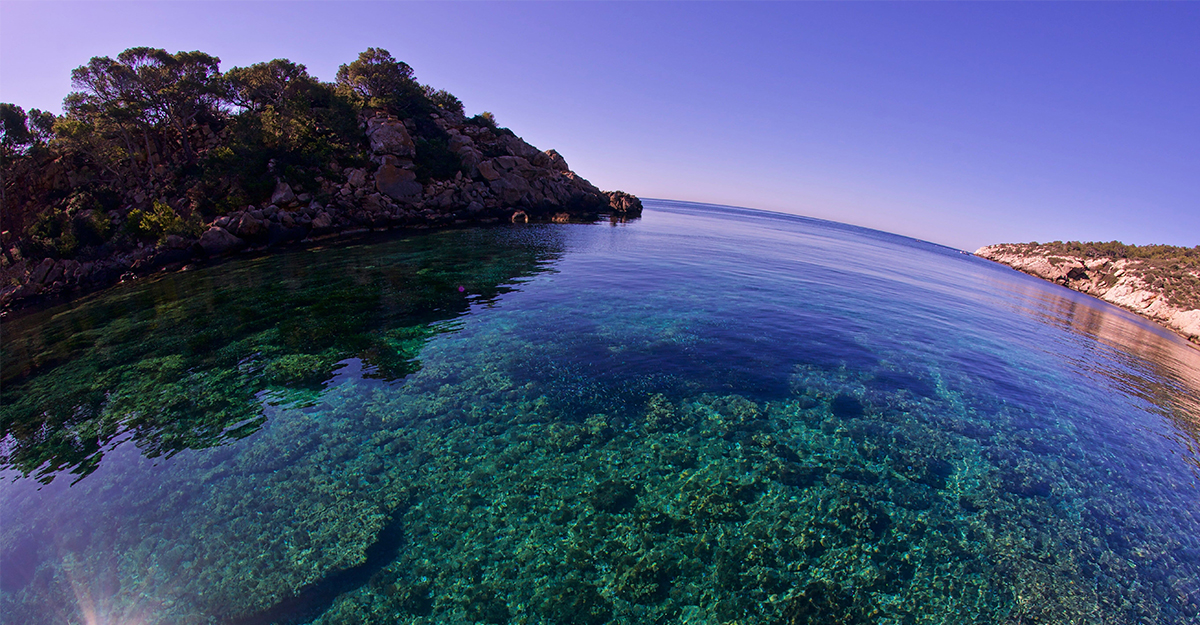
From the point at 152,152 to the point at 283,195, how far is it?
55.2ft

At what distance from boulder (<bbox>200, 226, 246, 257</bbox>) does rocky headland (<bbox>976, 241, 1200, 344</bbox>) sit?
272 feet

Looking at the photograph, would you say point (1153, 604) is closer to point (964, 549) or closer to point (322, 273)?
point (964, 549)

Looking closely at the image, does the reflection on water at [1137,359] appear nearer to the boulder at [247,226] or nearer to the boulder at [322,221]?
the boulder at [247,226]

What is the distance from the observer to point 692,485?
9.36 meters

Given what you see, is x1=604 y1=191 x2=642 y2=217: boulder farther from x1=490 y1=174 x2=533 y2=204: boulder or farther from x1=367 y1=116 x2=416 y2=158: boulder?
x1=367 y1=116 x2=416 y2=158: boulder

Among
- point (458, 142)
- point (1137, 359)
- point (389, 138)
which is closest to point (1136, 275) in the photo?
point (1137, 359)

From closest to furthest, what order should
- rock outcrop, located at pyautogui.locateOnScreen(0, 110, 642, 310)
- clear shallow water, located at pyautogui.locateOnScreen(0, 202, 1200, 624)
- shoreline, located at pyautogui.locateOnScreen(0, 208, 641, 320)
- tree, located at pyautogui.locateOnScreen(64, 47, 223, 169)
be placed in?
clear shallow water, located at pyautogui.locateOnScreen(0, 202, 1200, 624), shoreline, located at pyautogui.locateOnScreen(0, 208, 641, 320), rock outcrop, located at pyautogui.locateOnScreen(0, 110, 642, 310), tree, located at pyautogui.locateOnScreen(64, 47, 223, 169)

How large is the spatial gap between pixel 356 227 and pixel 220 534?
45.0 meters

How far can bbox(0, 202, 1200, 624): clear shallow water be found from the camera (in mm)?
7043

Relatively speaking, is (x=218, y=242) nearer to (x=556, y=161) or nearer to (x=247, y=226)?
(x=247, y=226)

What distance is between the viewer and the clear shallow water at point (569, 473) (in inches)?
277

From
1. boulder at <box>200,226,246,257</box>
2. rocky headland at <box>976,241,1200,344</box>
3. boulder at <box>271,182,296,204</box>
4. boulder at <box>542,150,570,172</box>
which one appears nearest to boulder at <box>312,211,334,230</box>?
boulder at <box>271,182,296,204</box>

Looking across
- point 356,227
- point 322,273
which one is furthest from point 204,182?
point 322,273

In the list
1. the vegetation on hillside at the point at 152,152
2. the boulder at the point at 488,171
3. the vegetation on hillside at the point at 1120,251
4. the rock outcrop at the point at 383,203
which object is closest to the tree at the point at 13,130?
the vegetation on hillside at the point at 152,152
